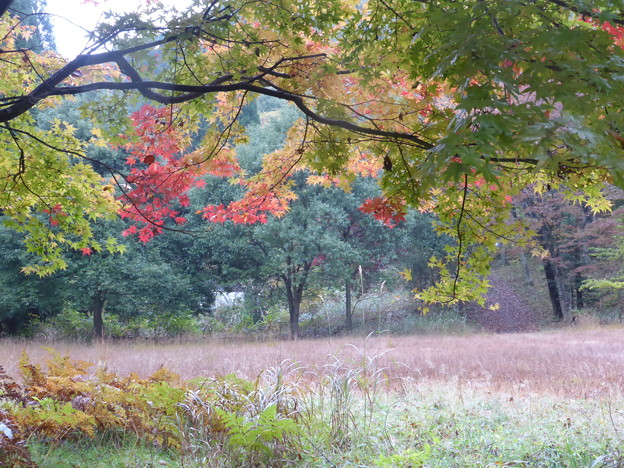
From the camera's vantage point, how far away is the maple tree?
1.65 metres

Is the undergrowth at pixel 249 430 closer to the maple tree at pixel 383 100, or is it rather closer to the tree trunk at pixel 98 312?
the maple tree at pixel 383 100

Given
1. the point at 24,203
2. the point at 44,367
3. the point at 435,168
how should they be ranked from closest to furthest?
the point at 435,168
the point at 24,203
the point at 44,367

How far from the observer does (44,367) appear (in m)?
8.42

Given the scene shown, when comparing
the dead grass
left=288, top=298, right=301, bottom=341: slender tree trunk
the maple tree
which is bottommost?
the dead grass

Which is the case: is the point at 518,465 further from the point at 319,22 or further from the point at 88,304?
the point at 88,304

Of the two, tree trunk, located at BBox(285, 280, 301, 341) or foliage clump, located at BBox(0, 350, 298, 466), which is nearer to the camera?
foliage clump, located at BBox(0, 350, 298, 466)

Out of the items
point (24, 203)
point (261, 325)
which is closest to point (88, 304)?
point (261, 325)

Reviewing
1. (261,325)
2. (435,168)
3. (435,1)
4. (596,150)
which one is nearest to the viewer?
(596,150)

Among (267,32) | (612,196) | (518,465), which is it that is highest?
(612,196)

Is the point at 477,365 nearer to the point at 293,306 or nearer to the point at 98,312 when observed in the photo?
the point at 293,306

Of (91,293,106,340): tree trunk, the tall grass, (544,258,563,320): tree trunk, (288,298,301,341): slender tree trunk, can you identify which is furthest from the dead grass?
(544,258,563,320): tree trunk

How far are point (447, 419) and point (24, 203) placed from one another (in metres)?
4.30

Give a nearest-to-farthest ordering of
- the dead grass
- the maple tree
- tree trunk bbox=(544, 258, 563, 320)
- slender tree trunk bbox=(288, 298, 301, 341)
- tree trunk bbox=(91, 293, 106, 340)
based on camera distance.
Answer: the maple tree < the dead grass < tree trunk bbox=(91, 293, 106, 340) < slender tree trunk bbox=(288, 298, 301, 341) < tree trunk bbox=(544, 258, 563, 320)

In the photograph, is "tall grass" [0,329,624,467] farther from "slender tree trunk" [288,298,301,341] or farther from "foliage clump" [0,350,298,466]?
"slender tree trunk" [288,298,301,341]
